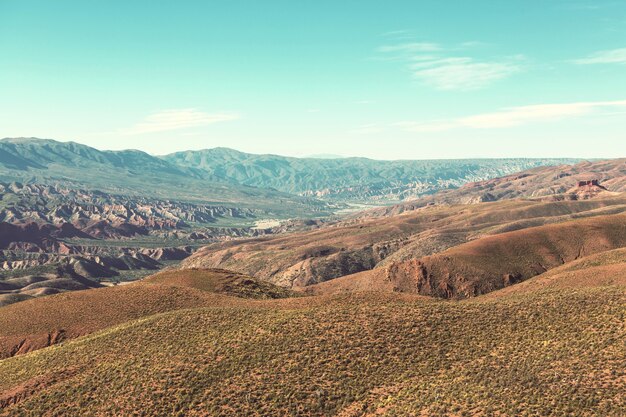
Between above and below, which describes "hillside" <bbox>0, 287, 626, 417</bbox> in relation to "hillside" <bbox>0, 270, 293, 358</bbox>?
above

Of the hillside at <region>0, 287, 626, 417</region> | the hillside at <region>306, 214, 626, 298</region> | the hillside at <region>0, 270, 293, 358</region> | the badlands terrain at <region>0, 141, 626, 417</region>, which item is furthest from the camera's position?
the hillside at <region>306, 214, 626, 298</region>

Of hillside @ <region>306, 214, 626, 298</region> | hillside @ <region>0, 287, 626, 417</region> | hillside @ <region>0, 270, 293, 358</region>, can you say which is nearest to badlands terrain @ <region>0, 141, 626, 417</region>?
hillside @ <region>0, 287, 626, 417</region>

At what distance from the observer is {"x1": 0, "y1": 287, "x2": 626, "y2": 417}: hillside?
37062mm

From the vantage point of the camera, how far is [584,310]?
49.0 metres

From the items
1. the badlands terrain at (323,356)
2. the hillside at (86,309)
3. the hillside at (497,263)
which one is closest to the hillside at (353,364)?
the badlands terrain at (323,356)

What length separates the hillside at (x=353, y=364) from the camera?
122 feet

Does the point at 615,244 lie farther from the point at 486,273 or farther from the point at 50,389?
the point at 50,389

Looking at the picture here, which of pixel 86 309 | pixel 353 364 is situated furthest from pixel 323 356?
pixel 86 309

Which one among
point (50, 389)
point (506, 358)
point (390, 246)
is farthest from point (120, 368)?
point (390, 246)

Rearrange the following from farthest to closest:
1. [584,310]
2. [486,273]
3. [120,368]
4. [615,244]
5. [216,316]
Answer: [615,244]
[486,273]
[216,316]
[584,310]
[120,368]

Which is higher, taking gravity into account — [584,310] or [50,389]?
[584,310]

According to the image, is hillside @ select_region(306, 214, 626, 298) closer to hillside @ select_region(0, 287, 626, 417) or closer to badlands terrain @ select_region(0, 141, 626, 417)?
badlands terrain @ select_region(0, 141, 626, 417)

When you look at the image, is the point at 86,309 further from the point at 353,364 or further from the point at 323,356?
the point at 353,364

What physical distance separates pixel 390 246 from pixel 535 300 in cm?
11860
